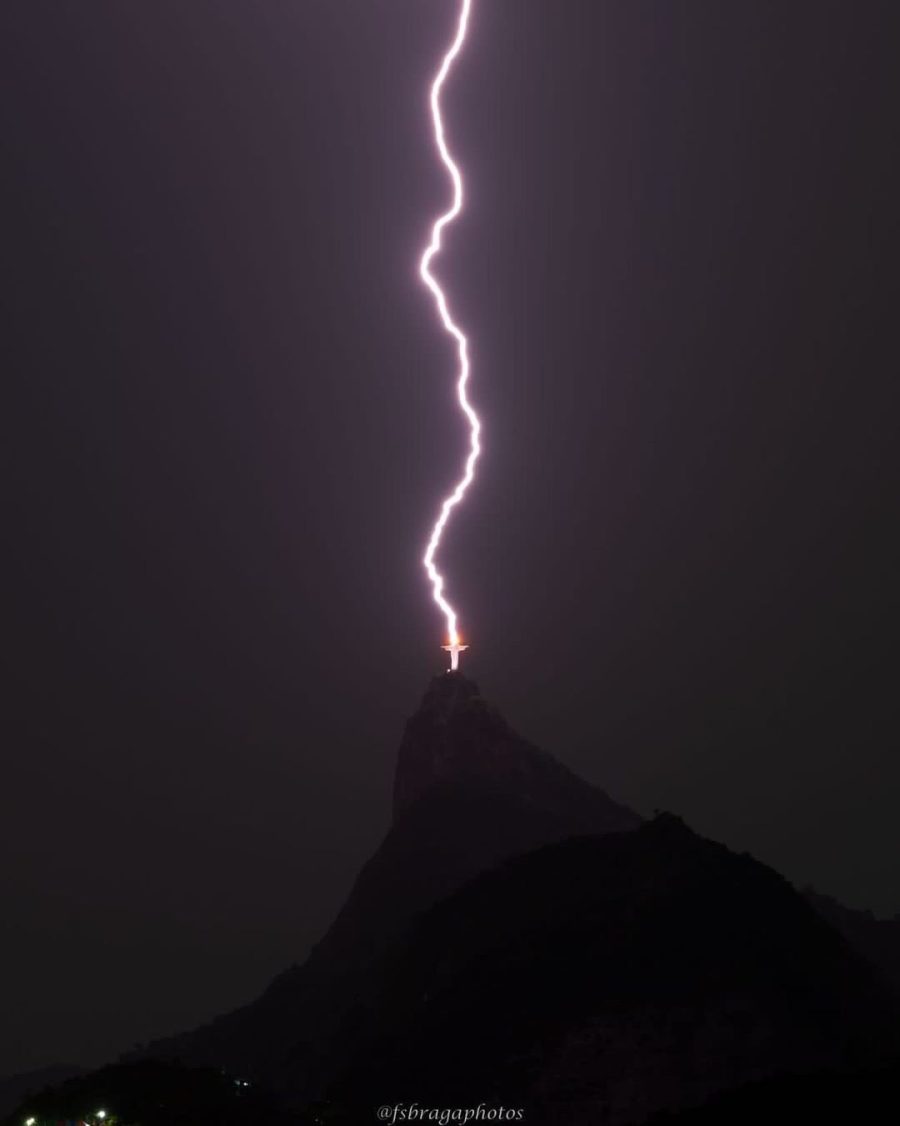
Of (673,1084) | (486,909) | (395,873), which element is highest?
(395,873)

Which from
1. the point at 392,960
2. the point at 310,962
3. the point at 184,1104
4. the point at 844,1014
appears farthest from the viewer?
the point at 310,962

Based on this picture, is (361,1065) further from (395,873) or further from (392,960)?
(395,873)

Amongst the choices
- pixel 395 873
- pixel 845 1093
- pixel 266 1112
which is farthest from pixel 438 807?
pixel 845 1093

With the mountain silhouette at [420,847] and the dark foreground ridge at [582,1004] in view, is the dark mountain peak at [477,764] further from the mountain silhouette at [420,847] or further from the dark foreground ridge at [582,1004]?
the dark foreground ridge at [582,1004]

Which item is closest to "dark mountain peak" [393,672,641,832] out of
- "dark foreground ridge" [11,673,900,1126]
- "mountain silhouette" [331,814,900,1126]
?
"dark foreground ridge" [11,673,900,1126]

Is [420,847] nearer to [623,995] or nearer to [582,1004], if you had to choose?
[582,1004]

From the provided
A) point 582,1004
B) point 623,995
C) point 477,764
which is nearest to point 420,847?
point 477,764

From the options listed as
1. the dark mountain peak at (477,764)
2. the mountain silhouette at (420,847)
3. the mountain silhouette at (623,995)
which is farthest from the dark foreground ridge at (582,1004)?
the dark mountain peak at (477,764)
